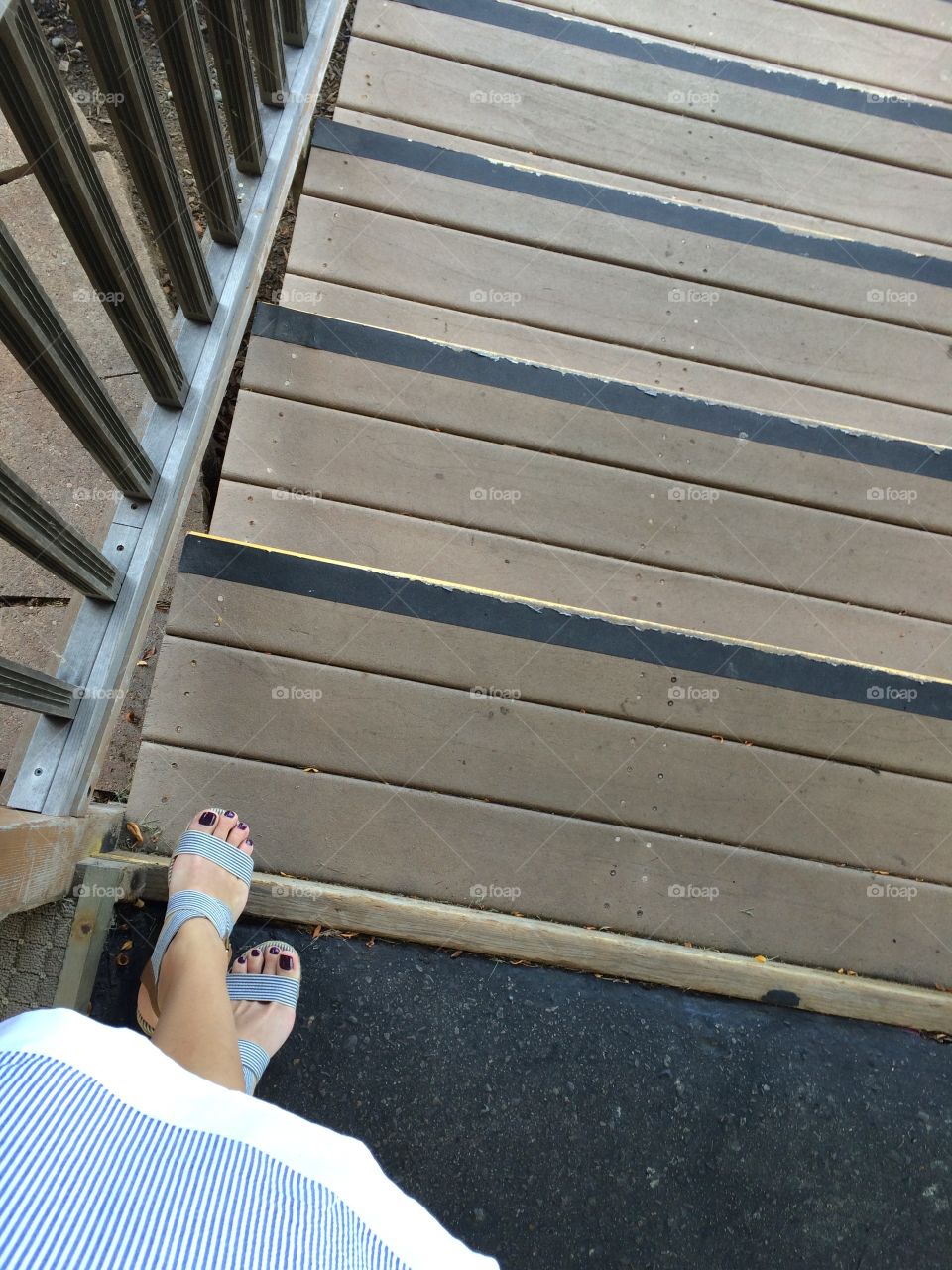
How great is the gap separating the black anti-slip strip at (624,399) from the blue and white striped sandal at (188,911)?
1099 mm

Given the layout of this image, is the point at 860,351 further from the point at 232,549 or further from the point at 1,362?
the point at 1,362

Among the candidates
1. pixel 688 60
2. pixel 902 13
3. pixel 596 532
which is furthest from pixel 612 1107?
pixel 902 13

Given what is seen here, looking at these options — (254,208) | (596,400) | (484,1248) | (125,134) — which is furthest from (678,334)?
(484,1248)

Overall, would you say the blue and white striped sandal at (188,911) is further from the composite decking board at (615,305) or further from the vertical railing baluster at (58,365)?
the composite decking board at (615,305)

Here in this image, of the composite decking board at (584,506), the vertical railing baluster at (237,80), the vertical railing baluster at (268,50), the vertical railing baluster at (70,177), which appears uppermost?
the vertical railing baluster at (268,50)

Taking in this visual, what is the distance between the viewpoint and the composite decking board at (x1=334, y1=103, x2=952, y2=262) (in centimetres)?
226

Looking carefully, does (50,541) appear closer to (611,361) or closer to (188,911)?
(188,911)

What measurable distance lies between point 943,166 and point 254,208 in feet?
6.96

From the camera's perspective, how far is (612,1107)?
1332 mm

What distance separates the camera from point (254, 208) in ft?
5.49

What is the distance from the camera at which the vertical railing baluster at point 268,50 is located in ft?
5.07

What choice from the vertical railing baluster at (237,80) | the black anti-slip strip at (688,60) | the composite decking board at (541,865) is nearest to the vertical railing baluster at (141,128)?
the vertical railing baluster at (237,80)

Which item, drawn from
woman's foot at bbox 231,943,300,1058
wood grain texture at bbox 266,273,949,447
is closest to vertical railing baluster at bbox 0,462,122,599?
woman's foot at bbox 231,943,300,1058

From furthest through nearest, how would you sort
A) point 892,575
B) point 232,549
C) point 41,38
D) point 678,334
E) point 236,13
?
point 678,334 < point 892,575 < point 232,549 < point 236,13 < point 41,38
